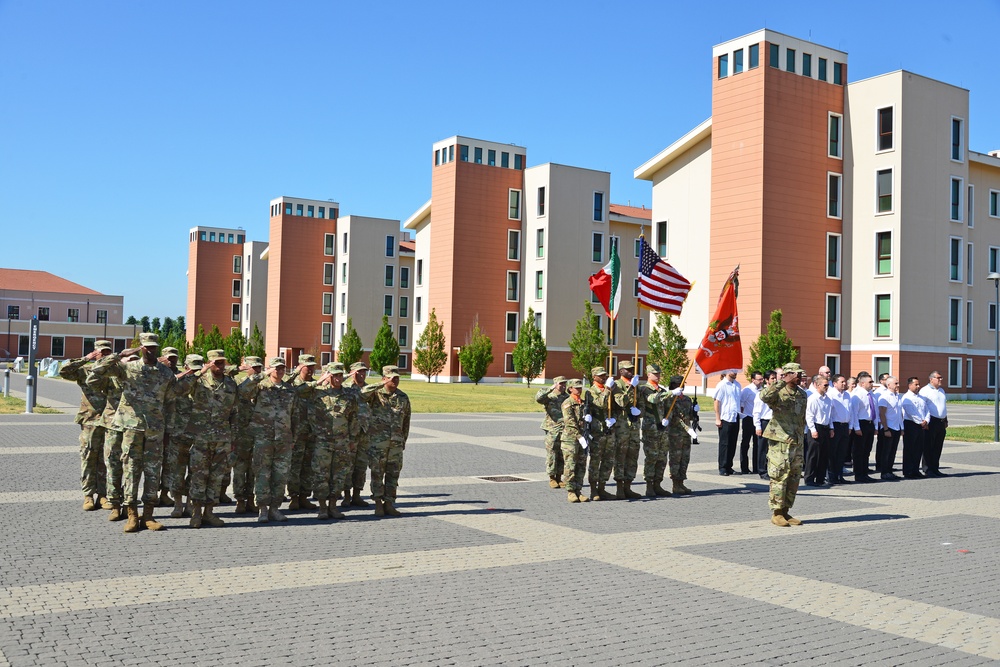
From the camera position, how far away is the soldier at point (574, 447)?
13141 millimetres

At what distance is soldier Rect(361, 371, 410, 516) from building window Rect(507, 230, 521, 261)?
200 feet

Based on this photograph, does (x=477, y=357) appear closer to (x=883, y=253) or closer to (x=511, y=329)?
(x=511, y=329)

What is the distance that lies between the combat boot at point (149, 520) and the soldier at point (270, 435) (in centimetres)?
116

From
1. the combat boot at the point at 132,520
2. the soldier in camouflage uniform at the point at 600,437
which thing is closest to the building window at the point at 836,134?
the soldier in camouflage uniform at the point at 600,437

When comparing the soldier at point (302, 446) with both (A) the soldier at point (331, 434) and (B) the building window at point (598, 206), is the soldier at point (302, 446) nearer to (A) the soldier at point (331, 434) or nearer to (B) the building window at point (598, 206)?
(A) the soldier at point (331, 434)

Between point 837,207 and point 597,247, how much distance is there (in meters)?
23.7

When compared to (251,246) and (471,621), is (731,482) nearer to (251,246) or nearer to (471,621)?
(471,621)

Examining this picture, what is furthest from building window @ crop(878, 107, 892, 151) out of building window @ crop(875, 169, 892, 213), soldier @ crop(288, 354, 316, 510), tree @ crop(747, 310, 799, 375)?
soldier @ crop(288, 354, 316, 510)

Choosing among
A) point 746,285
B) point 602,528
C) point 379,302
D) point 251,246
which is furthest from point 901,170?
point 251,246

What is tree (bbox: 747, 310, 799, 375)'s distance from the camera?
45.3 meters

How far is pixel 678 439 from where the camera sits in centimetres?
1450

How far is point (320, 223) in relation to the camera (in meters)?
93.7

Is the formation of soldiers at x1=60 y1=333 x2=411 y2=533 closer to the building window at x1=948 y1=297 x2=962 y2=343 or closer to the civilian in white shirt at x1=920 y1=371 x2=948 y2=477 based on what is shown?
the civilian in white shirt at x1=920 y1=371 x2=948 y2=477

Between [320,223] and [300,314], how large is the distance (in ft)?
30.4
